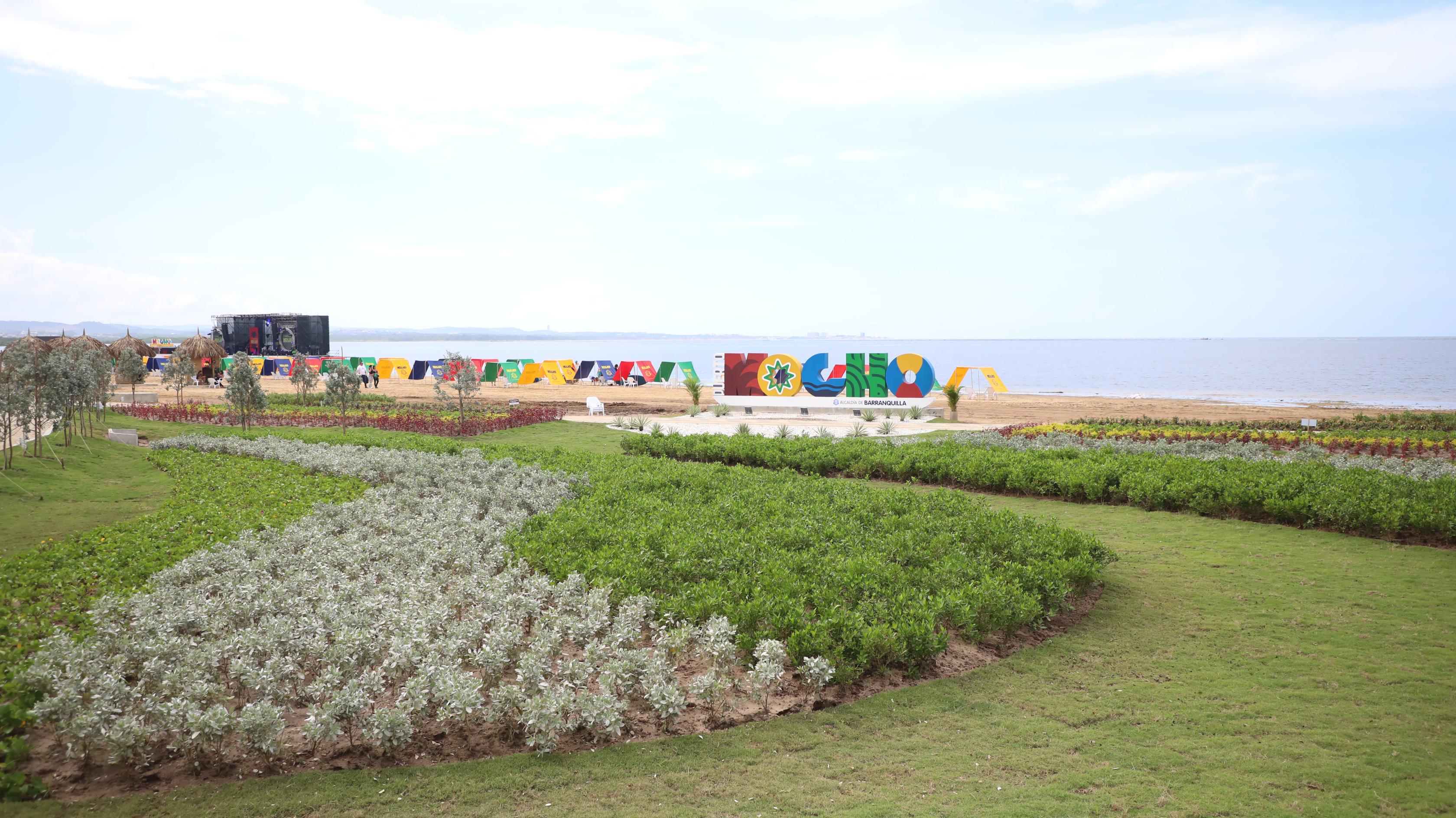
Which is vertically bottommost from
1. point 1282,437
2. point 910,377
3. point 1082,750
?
point 1082,750

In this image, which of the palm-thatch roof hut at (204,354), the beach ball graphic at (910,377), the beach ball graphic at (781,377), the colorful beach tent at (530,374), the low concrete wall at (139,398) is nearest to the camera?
the beach ball graphic at (910,377)

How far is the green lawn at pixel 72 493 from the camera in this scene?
10.1m

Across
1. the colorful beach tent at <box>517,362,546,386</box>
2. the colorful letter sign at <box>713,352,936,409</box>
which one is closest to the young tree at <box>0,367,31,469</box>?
the colorful letter sign at <box>713,352,936,409</box>

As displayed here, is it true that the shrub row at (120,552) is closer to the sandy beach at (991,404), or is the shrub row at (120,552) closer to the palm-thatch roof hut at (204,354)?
the sandy beach at (991,404)


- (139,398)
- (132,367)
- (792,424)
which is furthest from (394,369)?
(792,424)

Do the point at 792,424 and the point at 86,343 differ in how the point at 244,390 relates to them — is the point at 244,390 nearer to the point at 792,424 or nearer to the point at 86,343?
the point at 792,424

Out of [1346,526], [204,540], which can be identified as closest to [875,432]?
[1346,526]

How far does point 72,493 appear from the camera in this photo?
12.3 m

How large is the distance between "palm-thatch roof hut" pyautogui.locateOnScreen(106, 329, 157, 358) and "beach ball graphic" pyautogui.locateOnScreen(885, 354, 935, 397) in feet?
96.5

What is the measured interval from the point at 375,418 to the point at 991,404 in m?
28.1

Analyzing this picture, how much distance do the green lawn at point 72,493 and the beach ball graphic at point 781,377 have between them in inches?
809

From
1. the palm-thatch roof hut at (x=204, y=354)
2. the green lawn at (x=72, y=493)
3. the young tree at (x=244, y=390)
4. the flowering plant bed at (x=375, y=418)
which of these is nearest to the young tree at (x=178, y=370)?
the flowering plant bed at (x=375, y=418)

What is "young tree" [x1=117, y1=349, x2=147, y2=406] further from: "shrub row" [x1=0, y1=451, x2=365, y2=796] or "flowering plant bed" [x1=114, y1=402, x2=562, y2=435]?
"shrub row" [x1=0, y1=451, x2=365, y2=796]

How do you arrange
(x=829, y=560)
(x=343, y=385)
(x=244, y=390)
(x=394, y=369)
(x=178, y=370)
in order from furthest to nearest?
(x=394, y=369)
(x=178, y=370)
(x=343, y=385)
(x=244, y=390)
(x=829, y=560)
